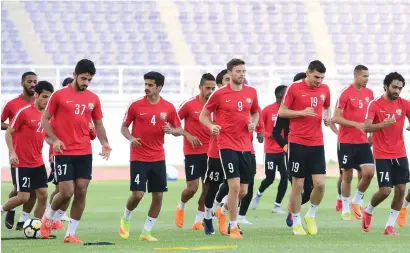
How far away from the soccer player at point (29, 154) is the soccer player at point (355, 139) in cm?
457

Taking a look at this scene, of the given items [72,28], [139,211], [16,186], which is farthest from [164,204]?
[72,28]

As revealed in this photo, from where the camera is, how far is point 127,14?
4097 cm

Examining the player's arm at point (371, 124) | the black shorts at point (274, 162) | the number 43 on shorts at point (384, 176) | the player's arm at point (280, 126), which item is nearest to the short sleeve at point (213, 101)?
the player's arm at point (280, 126)

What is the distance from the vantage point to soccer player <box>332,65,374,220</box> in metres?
16.3

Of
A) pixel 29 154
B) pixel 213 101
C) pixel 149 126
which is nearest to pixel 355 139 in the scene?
pixel 213 101

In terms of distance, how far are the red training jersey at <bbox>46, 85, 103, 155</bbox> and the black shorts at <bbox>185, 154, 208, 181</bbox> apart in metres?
2.86

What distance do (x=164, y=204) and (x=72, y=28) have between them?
808 inches

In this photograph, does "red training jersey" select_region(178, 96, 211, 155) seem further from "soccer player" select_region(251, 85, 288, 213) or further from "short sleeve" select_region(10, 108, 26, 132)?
"soccer player" select_region(251, 85, 288, 213)

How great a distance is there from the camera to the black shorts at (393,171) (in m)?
13.4

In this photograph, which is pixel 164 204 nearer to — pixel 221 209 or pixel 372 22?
pixel 221 209

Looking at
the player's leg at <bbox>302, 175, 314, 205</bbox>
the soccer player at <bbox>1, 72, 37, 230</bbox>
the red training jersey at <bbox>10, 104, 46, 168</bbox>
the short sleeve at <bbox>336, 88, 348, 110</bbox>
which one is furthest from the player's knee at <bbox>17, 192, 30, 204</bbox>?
the short sleeve at <bbox>336, 88, 348, 110</bbox>

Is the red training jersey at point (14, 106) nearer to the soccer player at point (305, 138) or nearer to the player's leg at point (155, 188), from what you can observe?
the player's leg at point (155, 188)

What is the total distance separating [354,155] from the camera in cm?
1656

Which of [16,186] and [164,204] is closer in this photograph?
[16,186]
